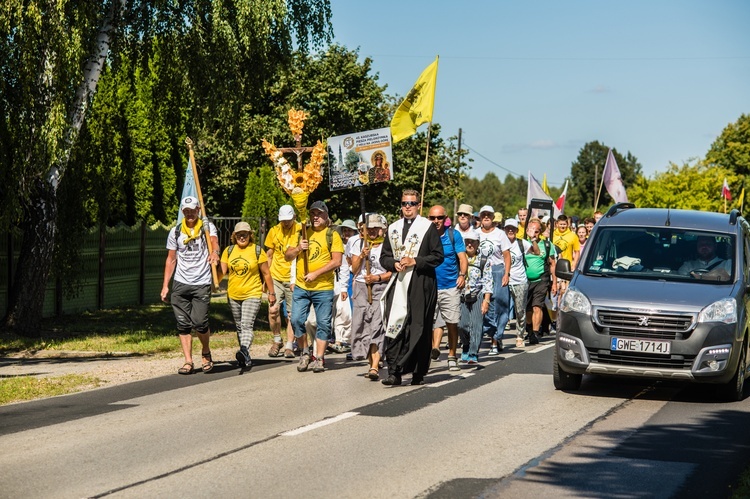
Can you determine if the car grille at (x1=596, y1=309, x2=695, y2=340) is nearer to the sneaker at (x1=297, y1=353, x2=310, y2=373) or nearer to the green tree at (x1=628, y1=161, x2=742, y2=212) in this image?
the sneaker at (x1=297, y1=353, x2=310, y2=373)

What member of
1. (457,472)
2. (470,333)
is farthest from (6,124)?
(457,472)

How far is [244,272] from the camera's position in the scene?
45.9ft

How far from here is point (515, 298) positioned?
1769cm

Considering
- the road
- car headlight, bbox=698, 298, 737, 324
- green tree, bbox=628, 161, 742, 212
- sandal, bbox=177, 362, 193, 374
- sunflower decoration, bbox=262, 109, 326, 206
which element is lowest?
the road

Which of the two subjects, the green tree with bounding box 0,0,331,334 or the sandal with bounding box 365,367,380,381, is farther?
the green tree with bounding box 0,0,331,334

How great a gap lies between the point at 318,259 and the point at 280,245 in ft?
4.81

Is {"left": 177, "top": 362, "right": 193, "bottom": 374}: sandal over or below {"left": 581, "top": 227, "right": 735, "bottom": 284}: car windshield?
below

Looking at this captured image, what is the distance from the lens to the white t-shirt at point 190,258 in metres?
13.4

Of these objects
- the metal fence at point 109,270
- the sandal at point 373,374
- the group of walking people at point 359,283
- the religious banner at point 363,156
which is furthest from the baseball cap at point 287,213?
the metal fence at point 109,270

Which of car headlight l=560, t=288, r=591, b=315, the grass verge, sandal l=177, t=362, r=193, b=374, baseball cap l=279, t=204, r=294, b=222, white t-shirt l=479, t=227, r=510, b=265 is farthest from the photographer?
white t-shirt l=479, t=227, r=510, b=265

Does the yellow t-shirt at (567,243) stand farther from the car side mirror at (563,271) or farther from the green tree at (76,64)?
the car side mirror at (563,271)

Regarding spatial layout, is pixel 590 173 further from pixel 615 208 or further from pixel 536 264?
pixel 615 208

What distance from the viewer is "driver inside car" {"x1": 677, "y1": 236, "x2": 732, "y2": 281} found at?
11.8 metres

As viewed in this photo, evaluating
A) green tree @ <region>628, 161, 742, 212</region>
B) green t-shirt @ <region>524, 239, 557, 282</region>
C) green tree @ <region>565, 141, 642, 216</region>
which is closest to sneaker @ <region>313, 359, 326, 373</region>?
green t-shirt @ <region>524, 239, 557, 282</region>
